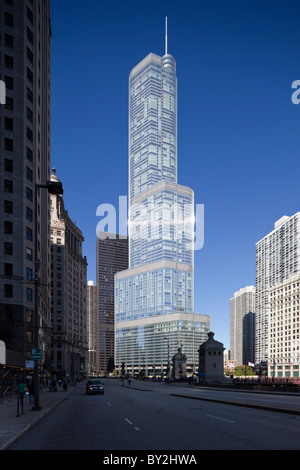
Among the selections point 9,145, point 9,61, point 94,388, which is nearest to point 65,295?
point 9,145

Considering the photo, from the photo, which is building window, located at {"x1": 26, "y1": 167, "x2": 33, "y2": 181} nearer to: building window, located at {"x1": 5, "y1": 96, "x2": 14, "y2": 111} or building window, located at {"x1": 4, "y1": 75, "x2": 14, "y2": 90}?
building window, located at {"x1": 5, "y1": 96, "x2": 14, "y2": 111}

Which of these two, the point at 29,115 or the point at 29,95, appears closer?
the point at 29,115

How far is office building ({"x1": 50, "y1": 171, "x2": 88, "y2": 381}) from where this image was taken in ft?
474

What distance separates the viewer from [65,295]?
150000 millimetres

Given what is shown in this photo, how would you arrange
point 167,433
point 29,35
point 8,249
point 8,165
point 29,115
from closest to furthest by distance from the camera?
point 167,433
point 8,249
point 8,165
point 29,115
point 29,35

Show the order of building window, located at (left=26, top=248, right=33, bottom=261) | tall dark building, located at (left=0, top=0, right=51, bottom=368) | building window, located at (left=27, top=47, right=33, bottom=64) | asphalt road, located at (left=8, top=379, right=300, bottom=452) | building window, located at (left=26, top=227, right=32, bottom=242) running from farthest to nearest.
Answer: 1. building window, located at (left=27, top=47, right=33, bottom=64)
2. building window, located at (left=26, top=227, right=32, bottom=242)
3. building window, located at (left=26, top=248, right=33, bottom=261)
4. tall dark building, located at (left=0, top=0, right=51, bottom=368)
5. asphalt road, located at (left=8, top=379, right=300, bottom=452)

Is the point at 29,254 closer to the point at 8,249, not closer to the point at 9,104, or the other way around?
the point at 8,249

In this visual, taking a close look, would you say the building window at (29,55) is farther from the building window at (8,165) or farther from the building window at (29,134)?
the building window at (8,165)

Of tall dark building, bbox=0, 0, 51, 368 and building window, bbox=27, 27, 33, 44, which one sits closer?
tall dark building, bbox=0, 0, 51, 368

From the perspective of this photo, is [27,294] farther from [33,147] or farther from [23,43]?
[23,43]

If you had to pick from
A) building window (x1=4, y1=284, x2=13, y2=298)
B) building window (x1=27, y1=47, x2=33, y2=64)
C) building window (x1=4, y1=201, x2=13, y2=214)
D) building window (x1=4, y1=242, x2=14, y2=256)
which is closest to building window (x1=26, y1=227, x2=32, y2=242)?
building window (x1=4, y1=242, x2=14, y2=256)

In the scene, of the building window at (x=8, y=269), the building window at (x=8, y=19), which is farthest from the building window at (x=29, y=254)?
the building window at (x=8, y=19)

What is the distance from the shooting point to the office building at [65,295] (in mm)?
144375
